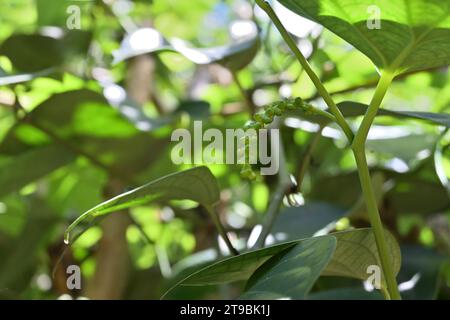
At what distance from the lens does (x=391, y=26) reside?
17.1 inches

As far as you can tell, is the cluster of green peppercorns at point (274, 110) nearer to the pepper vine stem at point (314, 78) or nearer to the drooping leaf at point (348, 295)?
the pepper vine stem at point (314, 78)

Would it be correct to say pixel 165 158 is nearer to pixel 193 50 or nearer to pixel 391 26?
pixel 193 50

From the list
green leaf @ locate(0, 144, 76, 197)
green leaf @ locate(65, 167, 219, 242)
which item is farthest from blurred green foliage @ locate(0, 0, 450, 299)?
green leaf @ locate(65, 167, 219, 242)

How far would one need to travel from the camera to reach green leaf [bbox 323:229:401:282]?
0.44 m

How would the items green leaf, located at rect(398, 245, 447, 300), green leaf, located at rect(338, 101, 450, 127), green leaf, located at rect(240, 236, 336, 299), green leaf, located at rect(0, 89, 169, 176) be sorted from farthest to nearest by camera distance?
green leaf, located at rect(0, 89, 169, 176), green leaf, located at rect(398, 245, 447, 300), green leaf, located at rect(338, 101, 450, 127), green leaf, located at rect(240, 236, 336, 299)

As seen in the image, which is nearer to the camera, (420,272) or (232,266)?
(232,266)

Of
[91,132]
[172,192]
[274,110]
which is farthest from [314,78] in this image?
[91,132]

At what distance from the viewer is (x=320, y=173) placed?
86cm

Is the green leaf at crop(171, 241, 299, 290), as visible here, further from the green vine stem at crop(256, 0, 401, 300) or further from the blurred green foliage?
the blurred green foliage

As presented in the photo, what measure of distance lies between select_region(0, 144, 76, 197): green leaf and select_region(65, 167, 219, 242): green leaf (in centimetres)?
31

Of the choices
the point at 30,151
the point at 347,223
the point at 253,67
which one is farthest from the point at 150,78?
the point at 347,223

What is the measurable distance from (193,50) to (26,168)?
25 centimetres
